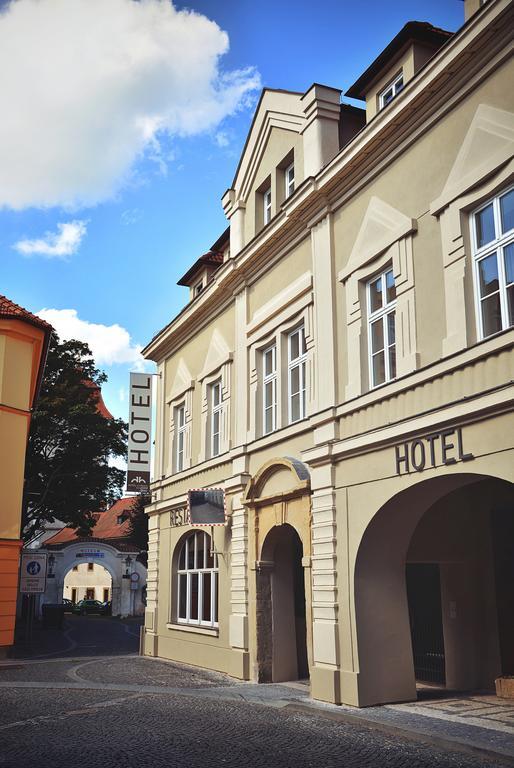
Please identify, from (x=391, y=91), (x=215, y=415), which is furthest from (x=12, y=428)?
(x=391, y=91)

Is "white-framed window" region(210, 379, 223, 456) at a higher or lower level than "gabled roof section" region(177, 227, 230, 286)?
lower

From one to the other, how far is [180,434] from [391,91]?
40.0 feet

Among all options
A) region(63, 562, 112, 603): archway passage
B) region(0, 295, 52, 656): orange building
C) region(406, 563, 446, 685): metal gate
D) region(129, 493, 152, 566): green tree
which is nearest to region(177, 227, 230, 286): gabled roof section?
region(0, 295, 52, 656): orange building

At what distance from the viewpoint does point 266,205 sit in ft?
60.3

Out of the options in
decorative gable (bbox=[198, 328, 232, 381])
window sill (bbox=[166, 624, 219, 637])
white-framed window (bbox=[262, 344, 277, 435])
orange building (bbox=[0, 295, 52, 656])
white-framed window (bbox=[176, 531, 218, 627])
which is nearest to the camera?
white-framed window (bbox=[262, 344, 277, 435])

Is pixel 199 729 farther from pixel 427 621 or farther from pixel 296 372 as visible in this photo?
pixel 296 372

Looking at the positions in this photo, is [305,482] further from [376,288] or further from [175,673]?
[175,673]

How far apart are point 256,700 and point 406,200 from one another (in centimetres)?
845

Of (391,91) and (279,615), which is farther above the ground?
(391,91)

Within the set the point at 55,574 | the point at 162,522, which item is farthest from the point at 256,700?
the point at 55,574

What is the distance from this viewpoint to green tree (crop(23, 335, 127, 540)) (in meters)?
31.0

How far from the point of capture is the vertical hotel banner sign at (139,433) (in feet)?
74.1

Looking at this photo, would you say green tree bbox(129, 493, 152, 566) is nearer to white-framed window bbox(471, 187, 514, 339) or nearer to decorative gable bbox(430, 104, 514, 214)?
decorative gable bbox(430, 104, 514, 214)

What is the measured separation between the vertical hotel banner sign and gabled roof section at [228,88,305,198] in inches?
280
